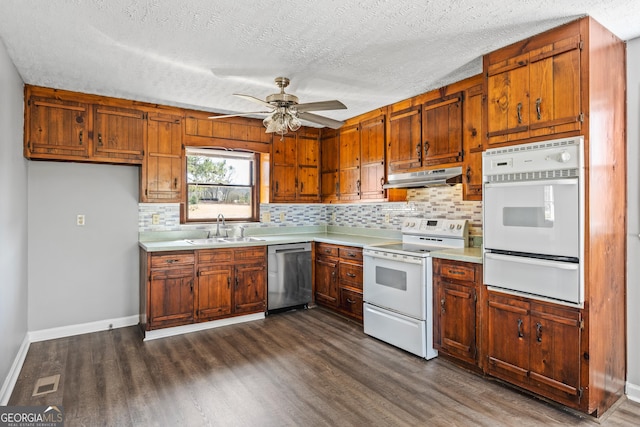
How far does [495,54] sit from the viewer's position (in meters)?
2.74

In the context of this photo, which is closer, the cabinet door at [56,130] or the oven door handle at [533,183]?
the oven door handle at [533,183]

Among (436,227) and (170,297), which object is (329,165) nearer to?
(436,227)

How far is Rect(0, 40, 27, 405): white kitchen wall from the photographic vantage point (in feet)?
8.41

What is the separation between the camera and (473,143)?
3256mm

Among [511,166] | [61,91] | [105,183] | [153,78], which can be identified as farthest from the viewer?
[105,183]

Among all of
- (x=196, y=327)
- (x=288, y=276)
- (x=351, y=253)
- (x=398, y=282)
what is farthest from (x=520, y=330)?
(x=196, y=327)

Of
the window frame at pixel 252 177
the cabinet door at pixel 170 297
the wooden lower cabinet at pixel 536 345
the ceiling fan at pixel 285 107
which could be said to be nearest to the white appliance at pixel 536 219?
the wooden lower cabinet at pixel 536 345

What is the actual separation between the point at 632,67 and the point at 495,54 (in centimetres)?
94

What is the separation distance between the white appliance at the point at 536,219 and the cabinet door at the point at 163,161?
128 inches

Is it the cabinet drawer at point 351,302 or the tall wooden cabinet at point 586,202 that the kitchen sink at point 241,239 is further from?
the tall wooden cabinet at point 586,202

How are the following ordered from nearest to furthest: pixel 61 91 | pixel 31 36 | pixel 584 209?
1. pixel 584 209
2. pixel 31 36
3. pixel 61 91

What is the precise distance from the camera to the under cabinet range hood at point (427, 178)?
3.38m

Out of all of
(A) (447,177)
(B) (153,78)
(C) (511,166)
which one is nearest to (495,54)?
(C) (511,166)

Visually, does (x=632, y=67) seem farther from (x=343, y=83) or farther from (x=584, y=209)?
(x=343, y=83)
